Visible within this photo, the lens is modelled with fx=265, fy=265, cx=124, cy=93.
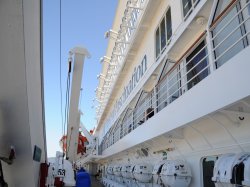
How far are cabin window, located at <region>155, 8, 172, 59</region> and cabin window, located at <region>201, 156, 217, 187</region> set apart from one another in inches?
117

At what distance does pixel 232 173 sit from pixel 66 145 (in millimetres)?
5810

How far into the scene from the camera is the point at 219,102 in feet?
8.57

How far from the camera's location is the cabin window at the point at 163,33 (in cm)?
621

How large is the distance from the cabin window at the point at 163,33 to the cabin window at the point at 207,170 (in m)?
2.98

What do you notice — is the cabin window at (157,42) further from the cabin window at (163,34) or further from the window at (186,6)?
the window at (186,6)

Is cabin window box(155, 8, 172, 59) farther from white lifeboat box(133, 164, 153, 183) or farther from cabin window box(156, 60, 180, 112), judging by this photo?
white lifeboat box(133, 164, 153, 183)

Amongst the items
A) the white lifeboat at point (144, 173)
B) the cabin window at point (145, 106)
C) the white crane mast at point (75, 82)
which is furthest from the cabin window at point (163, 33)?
the white lifeboat at point (144, 173)

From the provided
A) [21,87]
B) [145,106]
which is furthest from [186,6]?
[21,87]

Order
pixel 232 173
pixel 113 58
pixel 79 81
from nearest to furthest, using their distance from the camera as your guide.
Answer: pixel 232 173, pixel 79 81, pixel 113 58

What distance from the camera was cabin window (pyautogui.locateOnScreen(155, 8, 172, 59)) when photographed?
6211 millimetres

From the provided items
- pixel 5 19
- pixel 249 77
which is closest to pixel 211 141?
pixel 249 77

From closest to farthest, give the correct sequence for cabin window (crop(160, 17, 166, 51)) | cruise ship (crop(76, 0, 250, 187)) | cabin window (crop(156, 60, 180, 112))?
cruise ship (crop(76, 0, 250, 187)), cabin window (crop(156, 60, 180, 112)), cabin window (crop(160, 17, 166, 51))

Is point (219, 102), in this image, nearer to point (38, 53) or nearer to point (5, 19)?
point (38, 53)

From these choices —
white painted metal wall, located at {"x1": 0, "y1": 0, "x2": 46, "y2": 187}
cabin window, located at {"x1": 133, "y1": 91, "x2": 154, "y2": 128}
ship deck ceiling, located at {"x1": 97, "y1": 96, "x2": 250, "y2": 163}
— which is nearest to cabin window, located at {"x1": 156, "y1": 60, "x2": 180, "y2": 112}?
cabin window, located at {"x1": 133, "y1": 91, "x2": 154, "y2": 128}
